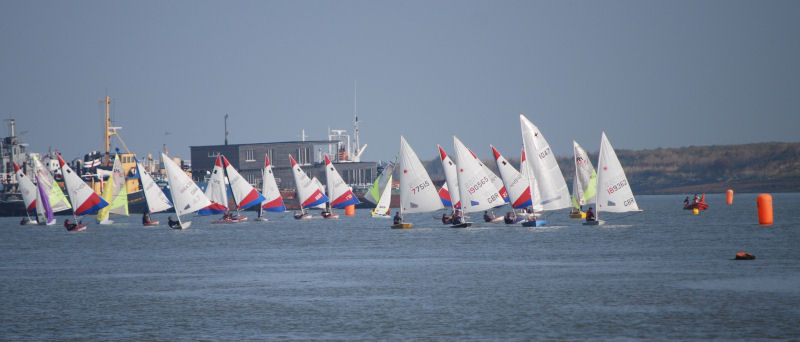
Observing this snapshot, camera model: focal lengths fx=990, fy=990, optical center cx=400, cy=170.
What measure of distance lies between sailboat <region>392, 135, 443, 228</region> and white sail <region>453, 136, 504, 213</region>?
2327mm

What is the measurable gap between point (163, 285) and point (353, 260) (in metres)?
15.0

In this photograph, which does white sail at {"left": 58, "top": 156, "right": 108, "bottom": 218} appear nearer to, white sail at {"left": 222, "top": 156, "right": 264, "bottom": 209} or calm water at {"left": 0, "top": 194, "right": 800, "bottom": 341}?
white sail at {"left": 222, "top": 156, "right": 264, "bottom": 209}

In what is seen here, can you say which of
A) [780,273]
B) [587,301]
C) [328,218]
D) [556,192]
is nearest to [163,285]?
[587,301]

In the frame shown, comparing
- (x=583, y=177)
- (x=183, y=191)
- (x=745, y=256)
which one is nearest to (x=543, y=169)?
(x=583, y=177)

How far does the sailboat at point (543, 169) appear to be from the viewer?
249 feet

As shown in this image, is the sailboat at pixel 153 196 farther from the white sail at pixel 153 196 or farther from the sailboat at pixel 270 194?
the sailboat at pixel 270 194

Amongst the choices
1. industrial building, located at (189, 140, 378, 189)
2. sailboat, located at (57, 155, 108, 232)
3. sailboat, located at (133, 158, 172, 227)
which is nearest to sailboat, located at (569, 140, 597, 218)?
sailboat, located at (133, 158, 172, 227)

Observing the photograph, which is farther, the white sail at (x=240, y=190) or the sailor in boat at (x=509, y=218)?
the white sail at (x=240, y=190)

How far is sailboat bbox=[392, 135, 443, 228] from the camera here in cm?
7888

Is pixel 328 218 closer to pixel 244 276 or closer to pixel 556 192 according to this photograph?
pixel 556 192

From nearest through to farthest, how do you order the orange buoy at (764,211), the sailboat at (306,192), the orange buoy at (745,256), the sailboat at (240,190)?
the orange buoy at (745,256) < the orange buoy at (764,211) < the sailboat at (240,190) < the sailboat at (306,192)

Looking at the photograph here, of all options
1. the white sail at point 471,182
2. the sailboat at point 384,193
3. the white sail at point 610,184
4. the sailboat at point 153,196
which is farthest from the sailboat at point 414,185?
the sailboat at point 153,196

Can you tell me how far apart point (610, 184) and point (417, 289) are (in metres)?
37.5

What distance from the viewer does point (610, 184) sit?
251 ft
